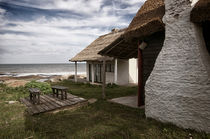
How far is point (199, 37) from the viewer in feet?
12.4

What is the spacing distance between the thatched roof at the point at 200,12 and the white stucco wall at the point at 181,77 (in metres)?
0.15

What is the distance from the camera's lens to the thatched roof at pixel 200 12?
134 inches

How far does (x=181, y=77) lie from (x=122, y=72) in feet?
31.3

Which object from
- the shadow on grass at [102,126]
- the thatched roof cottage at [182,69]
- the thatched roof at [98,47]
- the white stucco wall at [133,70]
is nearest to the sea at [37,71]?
the thatched roof at [98,47]

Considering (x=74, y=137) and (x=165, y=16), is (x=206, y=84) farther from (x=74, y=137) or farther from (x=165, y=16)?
(x=74, y=137)

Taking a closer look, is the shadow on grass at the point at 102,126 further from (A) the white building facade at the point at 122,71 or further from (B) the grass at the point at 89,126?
(A) the white building facade at the point at 122,71

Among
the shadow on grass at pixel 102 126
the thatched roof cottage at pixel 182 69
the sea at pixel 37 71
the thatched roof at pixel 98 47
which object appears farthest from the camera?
the sea at pixel 37 71

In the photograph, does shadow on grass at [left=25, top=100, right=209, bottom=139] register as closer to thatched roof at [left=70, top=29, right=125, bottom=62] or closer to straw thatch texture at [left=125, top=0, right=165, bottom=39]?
straw thatch texture at [left=125, top=0, right=165, bottom=39]

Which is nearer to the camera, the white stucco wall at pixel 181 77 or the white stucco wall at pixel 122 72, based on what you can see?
the white stucco wall at pixel 181 77

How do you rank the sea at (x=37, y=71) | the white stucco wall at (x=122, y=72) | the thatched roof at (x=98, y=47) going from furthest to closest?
the sea at (x=37, y=71), the white stucco wall at (x=122, y=72), the thatched roof at (x=98, y=47)

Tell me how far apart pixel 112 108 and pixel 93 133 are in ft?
7.65

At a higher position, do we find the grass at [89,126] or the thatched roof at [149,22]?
the thatched roof at [149,22]

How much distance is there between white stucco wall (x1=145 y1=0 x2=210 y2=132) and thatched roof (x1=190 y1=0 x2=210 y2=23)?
0.15m

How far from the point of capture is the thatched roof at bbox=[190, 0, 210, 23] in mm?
3396
